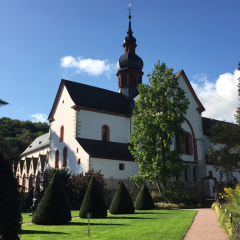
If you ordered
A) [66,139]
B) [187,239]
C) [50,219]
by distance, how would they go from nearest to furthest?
[187,239] → [50,219] → [66,139]

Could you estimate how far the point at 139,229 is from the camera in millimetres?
12984

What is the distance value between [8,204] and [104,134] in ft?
96.7

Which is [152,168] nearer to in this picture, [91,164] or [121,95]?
[91,164]

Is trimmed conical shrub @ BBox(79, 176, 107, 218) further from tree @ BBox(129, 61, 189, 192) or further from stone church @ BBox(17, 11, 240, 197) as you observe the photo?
stone church @ BBox(17, 11, 240, 197)

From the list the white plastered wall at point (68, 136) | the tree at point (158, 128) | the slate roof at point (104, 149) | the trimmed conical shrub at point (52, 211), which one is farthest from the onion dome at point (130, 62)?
the trimmed conical shrub at point (52, 211)

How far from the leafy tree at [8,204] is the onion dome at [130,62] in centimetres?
3804

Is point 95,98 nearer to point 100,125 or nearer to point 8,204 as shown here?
point 100,125

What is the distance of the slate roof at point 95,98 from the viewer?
36.6m

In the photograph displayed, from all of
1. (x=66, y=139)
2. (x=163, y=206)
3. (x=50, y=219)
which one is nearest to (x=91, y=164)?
(x=66, y=139)

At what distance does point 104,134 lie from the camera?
36812 millimetres

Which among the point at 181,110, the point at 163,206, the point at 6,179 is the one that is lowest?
the point at 163,206

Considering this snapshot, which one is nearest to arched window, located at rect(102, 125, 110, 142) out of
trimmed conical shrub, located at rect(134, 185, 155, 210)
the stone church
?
the stone church

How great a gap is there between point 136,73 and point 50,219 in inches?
1272

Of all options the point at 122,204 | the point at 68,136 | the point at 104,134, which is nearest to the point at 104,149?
the point at 104,134
